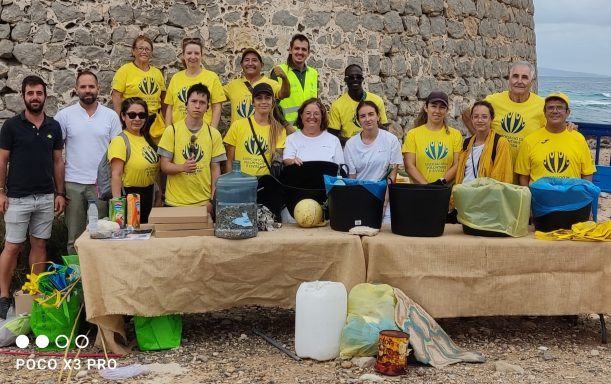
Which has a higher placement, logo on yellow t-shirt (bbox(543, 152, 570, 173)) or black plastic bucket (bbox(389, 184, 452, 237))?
logo on yellow t-shirt (bbox(543, 152, 570, 173))

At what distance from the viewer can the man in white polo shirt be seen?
5.87 metres

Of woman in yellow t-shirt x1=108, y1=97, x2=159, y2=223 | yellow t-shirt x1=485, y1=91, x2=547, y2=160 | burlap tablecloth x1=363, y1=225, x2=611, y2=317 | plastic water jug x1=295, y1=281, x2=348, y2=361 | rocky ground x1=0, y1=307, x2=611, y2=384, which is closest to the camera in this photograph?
rocky ground x1=0, y1=307, x2=611, y2=384

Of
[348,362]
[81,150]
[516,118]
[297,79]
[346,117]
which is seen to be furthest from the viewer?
[297,79]

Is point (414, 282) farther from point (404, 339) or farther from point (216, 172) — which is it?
point (216, 172)

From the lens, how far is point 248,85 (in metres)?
6.94

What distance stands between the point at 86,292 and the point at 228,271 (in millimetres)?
941

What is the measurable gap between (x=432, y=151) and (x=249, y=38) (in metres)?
2.83

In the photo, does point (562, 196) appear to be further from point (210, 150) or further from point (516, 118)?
point (210, 150)

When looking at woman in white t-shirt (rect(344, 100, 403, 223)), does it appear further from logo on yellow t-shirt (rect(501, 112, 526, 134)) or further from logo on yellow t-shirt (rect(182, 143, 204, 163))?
logo on yellow t-shirt (rect(182, 143, 204, 163))

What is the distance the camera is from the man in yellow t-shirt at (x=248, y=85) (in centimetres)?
685

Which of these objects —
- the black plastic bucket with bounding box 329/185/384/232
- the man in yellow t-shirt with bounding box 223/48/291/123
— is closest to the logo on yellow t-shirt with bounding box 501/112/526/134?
the black plastic bucket with bounding box 329/185/384/232

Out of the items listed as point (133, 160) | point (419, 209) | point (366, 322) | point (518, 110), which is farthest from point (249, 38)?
point (366, 322)

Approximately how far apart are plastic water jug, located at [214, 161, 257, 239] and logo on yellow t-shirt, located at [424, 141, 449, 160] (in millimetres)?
1705

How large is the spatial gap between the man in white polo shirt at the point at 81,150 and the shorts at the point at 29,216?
0.92 feet
